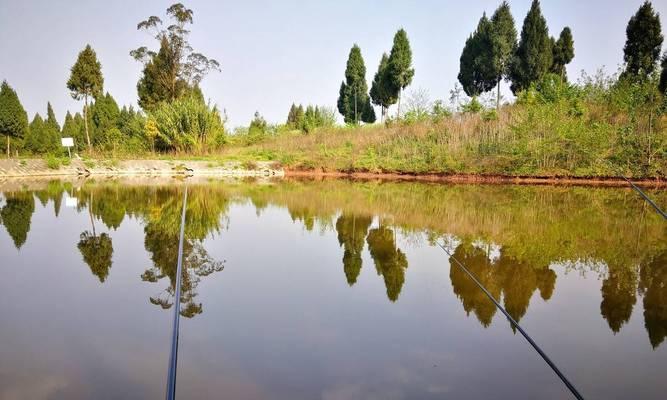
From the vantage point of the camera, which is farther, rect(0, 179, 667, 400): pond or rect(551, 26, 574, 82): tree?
rect(551, 26, 574, 82): tree

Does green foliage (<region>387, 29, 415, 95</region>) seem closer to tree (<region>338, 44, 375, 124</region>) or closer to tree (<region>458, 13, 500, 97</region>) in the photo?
tree (<region>458, 13, 500, 97</region>)

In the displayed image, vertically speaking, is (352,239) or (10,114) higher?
(10,114)

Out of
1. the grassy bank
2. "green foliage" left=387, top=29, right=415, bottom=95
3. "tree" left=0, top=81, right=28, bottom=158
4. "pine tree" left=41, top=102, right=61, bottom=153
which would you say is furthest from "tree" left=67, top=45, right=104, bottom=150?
"green foliage" left=387, top=29, right=415, bottom=95

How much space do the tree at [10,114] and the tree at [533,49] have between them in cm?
2818

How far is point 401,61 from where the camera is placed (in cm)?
2942

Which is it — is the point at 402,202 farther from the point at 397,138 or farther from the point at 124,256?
the point at 397,138

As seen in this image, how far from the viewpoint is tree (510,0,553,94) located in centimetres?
2478

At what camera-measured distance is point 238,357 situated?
7.72 feet

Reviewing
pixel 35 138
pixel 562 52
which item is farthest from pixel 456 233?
pixel 35 138

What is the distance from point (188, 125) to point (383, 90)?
16.6 metres

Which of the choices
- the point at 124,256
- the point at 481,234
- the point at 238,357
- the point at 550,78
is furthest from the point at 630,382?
the point at 550,78

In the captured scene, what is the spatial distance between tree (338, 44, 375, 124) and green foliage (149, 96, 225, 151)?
52.6 feet

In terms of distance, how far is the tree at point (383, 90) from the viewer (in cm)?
3145

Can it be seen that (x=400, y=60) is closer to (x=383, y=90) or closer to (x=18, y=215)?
(x=383, y=90)
